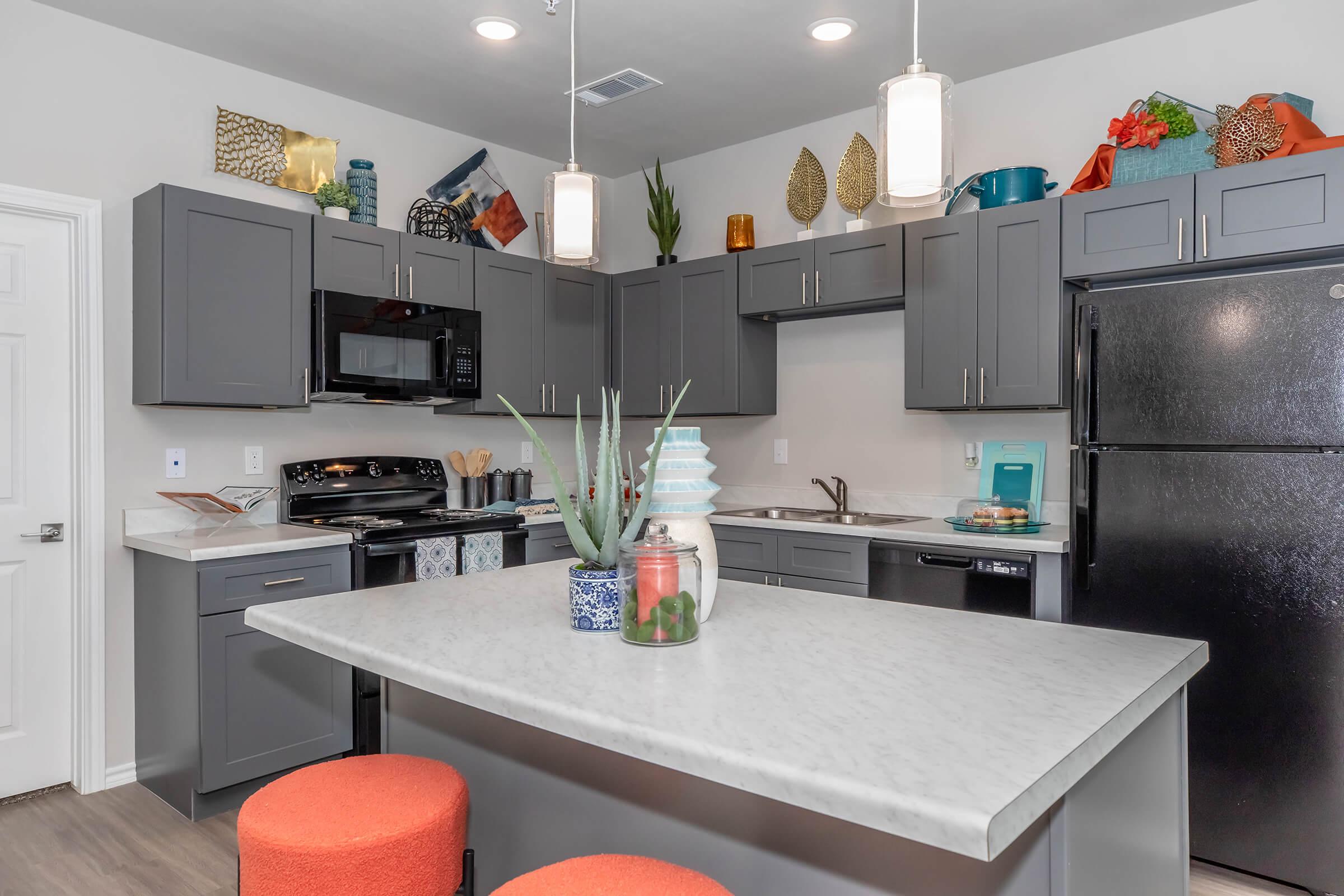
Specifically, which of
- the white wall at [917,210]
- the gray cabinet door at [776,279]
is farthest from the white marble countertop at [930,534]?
the gray cabinet door at [776,279]

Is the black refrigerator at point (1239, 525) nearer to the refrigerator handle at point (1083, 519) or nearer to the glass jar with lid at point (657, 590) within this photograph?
the refrigerator handle at point (1083, 519)

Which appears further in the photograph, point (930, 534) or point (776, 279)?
point (776, 279)

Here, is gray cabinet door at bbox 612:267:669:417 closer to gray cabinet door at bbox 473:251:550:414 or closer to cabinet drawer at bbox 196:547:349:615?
gray cabinet door at bbox 473:251:550:414

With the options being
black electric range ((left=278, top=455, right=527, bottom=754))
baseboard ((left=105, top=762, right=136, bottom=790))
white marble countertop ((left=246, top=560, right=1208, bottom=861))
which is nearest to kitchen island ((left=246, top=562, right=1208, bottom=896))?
white marble countertop ((left=246, top=560, right=1208, bottom=861))

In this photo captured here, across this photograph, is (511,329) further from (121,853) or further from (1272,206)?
(1272,206)

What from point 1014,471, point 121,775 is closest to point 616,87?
point 1014,471

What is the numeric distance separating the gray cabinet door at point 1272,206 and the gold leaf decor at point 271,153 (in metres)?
3.31

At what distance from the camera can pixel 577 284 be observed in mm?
4324

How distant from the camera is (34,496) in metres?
2.99

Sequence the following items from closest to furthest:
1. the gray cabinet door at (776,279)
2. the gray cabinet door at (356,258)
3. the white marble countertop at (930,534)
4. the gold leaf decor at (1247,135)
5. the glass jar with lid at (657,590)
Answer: the glass jar with lid at (657,590) < the gold leaf decor at (1247,135) < the white marble countertop at (930,534) < the gray cabinet door at (356,258) < the gray cabinet door at (776,279)

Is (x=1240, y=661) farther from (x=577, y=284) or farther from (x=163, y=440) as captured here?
(x=163, y=440)

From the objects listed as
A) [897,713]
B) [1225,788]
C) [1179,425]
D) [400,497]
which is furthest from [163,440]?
[1225,788]

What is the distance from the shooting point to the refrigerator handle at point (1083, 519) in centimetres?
262

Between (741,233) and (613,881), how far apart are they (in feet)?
11.1
